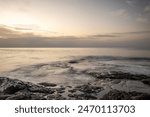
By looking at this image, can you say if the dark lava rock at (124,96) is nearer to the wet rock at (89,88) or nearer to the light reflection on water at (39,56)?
the wet rock at (89,88)

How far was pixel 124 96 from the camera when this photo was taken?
4.73 meters

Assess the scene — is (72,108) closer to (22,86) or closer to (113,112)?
(113,112)

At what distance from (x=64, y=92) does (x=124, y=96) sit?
145 cm

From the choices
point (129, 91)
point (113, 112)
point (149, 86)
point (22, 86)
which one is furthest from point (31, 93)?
point (149, 86)

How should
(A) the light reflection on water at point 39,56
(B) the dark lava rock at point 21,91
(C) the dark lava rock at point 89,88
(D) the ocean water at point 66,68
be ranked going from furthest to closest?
(A) the light reflection on water at point 39,56
(D) the ocean water at point 66,68
(C) the dark lava rock at point 89,88
(B) the dark lava rock at point 21,91

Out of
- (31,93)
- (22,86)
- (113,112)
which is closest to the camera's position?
(113,112)

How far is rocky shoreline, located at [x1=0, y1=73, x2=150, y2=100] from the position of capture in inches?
181

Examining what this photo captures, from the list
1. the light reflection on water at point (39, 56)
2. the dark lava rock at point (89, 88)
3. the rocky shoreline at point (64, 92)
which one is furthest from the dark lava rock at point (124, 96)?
the light reflection on water at point (39, 56)

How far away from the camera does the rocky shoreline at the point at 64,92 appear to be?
15.1 feet

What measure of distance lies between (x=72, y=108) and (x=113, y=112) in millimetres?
771

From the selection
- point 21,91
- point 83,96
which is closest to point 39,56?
point 21,91

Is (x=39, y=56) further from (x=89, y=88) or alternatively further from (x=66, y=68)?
(x=89, y=88)

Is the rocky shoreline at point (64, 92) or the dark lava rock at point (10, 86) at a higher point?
the dark lava rock at point (10, 86)

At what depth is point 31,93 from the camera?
477 cm
